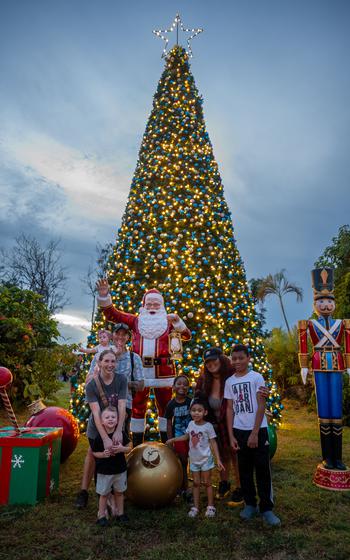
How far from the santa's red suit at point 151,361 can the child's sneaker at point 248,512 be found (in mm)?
1479

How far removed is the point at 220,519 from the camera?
3.48 m

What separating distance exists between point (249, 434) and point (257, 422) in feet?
0.58

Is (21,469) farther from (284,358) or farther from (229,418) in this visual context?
(284,358)

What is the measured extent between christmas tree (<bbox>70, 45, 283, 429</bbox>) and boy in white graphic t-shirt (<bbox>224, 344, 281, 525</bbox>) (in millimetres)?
2928

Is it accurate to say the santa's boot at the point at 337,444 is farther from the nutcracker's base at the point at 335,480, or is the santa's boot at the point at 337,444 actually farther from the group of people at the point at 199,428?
the group of people at the point at 199,428

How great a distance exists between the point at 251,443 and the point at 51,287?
21.4 metres

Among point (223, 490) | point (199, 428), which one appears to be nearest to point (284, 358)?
point (223, 490)

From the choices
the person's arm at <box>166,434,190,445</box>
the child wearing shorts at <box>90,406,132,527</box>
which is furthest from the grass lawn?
the person's arm at <box>166,434,190,445</box>

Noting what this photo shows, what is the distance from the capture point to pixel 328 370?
4695mm

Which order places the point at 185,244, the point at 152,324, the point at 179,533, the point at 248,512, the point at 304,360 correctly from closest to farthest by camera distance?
the point at 179,533
the point at 248,512
the point at 304,360
the point at 152,324
the point at 185,244

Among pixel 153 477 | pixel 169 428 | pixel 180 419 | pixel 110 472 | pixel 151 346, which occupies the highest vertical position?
pixel 151 346

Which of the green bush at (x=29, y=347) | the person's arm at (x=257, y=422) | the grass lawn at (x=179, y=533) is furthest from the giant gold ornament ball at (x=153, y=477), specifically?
the green bush at (x=29, y=347)

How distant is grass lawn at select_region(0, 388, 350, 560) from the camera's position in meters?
2.88

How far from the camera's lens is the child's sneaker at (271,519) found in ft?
11.1
